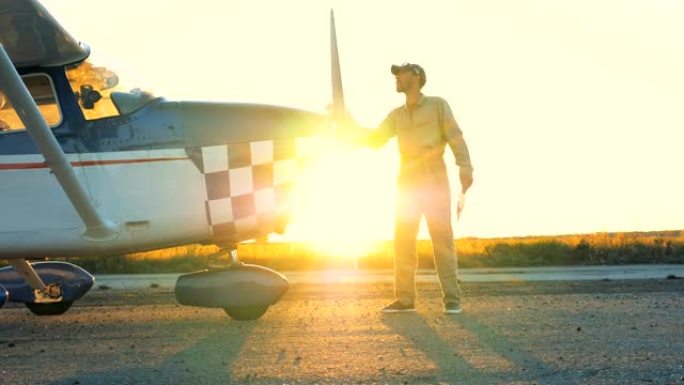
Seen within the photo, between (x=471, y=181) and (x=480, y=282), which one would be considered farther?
(x=480, y=282)

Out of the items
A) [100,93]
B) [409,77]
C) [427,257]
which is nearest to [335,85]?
[409,77]

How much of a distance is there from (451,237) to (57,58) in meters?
3.36

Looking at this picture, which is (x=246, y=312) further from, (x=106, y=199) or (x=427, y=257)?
(x=427, y=257)

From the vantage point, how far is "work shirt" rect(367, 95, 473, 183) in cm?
780

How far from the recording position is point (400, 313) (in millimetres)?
7910

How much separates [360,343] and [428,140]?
2.30 meters

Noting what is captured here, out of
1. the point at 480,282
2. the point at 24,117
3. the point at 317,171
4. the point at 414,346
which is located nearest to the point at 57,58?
the point at 24,117

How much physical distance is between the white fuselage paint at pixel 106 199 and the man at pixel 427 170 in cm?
190

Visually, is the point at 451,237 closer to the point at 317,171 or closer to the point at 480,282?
the point at 317,171

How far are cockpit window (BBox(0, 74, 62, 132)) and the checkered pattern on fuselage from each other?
3.14 ft

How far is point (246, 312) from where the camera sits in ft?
25.2

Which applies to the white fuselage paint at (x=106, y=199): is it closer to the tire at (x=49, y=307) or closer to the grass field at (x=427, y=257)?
the tire at (x=49, y=307)

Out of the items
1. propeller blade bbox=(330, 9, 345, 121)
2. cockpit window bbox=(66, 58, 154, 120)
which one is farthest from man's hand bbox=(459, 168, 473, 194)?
cockpit window bbox=(66, 58, 154, 120)

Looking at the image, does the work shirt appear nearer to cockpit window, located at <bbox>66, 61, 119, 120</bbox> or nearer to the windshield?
the windshield
